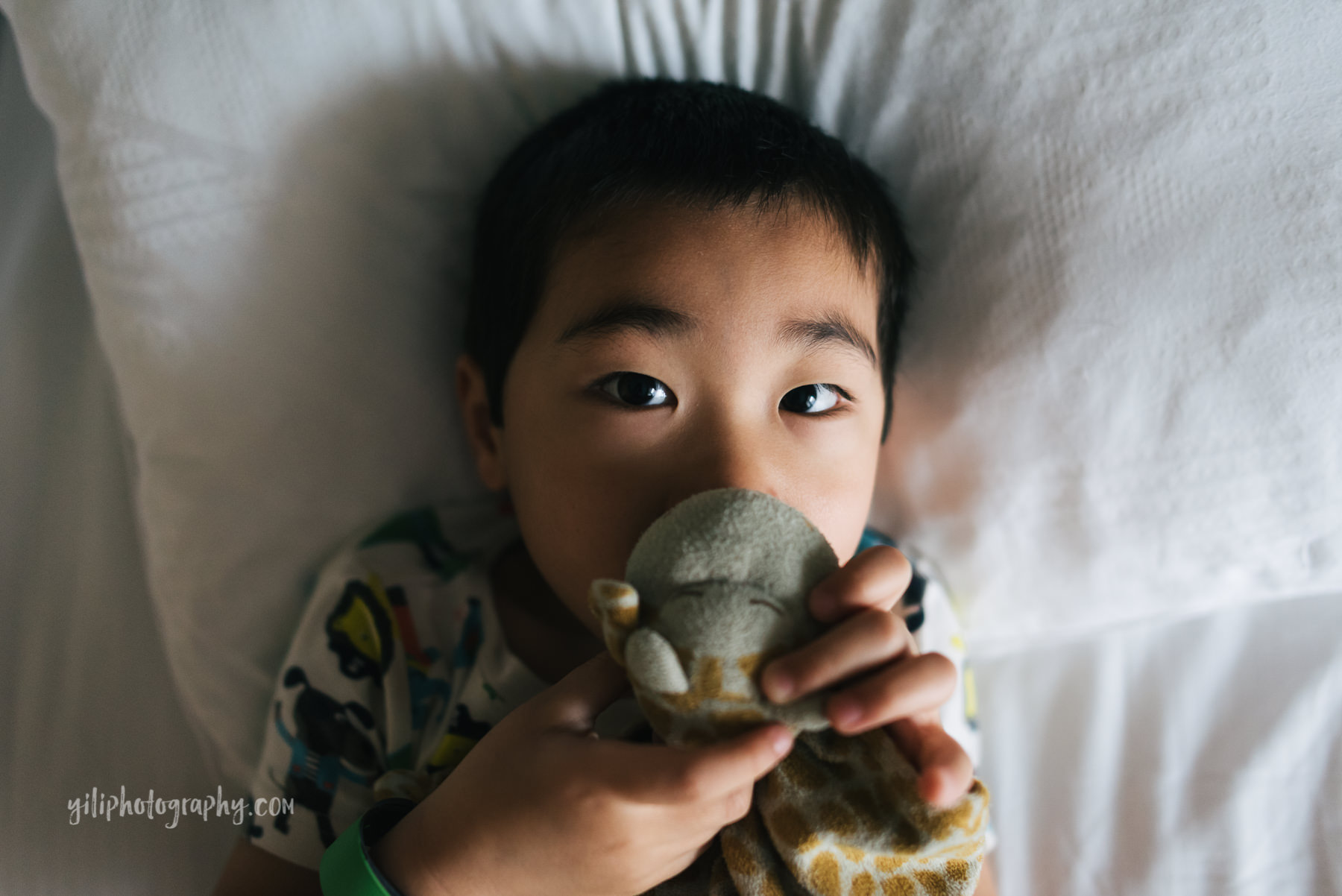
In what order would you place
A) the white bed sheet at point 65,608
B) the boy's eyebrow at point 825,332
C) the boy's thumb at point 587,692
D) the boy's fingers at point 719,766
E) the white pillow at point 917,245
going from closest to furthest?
the boy's fingers at point 719,766, the boy's thumb at point 587,692, the boy's eyebrow at point 825,332, the white pillow at point 917,245, the white bed sheet at point 65,608

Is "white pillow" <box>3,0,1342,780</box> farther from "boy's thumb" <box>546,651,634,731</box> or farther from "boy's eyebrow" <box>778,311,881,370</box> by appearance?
"boy's thumb" <box>546,651,634,731</box>

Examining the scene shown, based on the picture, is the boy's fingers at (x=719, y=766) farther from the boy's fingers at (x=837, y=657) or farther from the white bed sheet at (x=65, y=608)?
the white bed sheet at (x=65, y=608)

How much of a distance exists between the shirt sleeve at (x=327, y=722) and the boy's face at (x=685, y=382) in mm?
266

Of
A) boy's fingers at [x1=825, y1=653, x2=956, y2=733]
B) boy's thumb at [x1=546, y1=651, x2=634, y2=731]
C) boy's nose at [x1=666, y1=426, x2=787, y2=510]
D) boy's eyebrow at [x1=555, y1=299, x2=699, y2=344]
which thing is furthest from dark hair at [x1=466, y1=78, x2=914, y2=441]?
boy's fingers at [x1=825, y1=653, x2=956, y2=733]

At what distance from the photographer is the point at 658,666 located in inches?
20.9

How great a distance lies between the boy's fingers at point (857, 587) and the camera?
57cm

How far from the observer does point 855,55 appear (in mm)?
972

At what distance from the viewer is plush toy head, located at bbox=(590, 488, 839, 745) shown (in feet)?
1.75

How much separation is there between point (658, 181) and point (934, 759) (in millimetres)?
582

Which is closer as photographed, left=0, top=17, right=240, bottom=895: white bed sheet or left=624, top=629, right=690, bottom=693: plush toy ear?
left=624, top=629, right=690, bottom=693: plush toy ear

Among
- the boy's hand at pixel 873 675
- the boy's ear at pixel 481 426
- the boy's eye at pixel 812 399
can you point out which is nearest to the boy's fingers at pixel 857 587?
the boy's hand at pixel 873 675

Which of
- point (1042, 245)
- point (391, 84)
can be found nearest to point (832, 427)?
point (1042, 245)

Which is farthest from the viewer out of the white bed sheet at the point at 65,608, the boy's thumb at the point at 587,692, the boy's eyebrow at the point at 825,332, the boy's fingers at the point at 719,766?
the white bed sheet at the point at 65,608

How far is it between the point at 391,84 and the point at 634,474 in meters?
0.58
